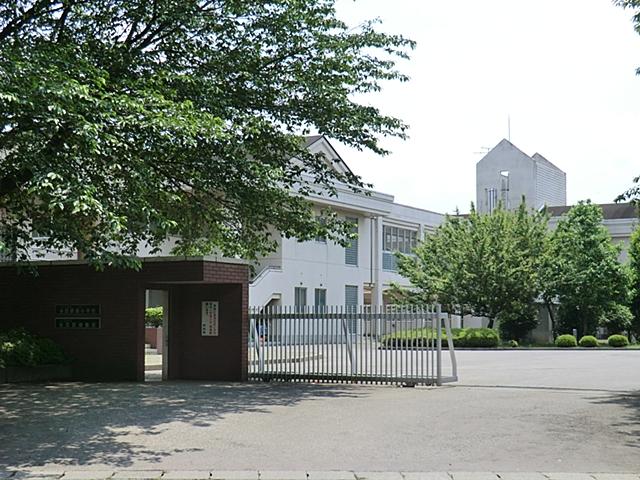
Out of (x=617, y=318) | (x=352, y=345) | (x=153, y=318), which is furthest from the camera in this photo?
(x=617, y=318)

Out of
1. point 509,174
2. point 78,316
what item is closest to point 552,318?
point 509,174

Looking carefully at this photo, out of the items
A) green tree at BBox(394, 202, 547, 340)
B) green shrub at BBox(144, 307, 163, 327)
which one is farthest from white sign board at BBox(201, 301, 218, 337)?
green tree at BBox(394, 202, 547, 340)

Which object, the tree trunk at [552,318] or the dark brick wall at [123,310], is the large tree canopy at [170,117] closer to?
the dark brick wall at [123,310]

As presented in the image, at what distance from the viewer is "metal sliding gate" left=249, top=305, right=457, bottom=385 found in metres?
18.9

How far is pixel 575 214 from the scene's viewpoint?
152ft

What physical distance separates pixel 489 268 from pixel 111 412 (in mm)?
30202

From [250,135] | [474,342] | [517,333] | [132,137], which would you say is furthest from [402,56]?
[517,333]

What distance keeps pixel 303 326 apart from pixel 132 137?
27.6 feet

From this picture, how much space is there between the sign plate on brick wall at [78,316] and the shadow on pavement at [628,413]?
422 inches

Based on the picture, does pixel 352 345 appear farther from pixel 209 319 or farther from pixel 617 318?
pixel 617 318

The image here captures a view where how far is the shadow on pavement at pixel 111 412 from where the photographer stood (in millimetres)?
10820

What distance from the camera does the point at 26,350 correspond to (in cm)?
1961

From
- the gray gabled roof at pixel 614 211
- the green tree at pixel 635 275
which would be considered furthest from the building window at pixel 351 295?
the gray gabled roof at pixel 614 211

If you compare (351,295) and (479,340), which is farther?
(351,295)
